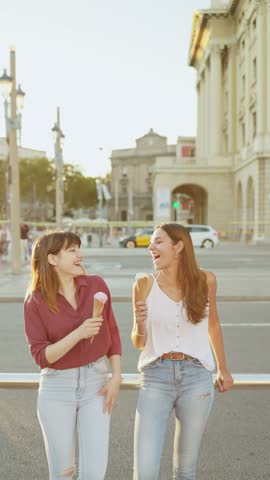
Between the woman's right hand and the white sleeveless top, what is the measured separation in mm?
408

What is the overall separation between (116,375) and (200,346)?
1.58 feet

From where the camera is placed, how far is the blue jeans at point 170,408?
10.1 ft

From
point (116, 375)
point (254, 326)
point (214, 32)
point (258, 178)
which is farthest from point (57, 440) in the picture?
point (214, 32)

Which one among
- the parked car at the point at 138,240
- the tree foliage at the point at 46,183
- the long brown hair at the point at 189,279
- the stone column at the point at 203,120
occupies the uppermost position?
the stone column at the point at 203,120

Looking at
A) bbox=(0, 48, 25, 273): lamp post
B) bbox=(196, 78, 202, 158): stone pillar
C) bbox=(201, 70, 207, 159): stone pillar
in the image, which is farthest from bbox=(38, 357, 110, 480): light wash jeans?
bbox=(196, 78, 202, 158): stone pillar

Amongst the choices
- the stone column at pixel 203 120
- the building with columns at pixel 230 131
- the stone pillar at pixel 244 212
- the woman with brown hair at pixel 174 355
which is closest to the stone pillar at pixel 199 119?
the building with columns at pixel 230 131

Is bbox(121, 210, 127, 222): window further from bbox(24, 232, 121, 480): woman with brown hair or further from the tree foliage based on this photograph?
bbox(24, 232, 121, 480): woman with brown hair

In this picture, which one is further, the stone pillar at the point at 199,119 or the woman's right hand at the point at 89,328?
the stone pillar at the point at 199,119

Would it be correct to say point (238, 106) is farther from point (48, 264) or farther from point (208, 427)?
point (48, 264)

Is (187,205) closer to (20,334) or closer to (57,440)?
(20,334)

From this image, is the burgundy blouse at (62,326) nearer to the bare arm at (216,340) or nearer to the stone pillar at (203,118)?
the bare arm at (216,340)

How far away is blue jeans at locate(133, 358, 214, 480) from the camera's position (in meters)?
3.07

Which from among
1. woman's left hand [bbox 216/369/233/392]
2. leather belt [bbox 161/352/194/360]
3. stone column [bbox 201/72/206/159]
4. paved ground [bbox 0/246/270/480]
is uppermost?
stone column [bbox 201/72/206/159]

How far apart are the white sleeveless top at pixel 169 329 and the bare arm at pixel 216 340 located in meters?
0.08
